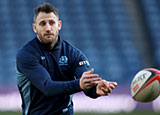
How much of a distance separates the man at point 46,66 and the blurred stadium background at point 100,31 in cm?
689

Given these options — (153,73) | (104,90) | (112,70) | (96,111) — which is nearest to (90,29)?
(112,70)

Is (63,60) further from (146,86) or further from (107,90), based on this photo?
(146,86)

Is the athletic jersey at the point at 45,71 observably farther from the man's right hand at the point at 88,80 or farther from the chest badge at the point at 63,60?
the man's right hand at the point at 88,80

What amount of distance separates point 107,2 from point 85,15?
47.4 inches

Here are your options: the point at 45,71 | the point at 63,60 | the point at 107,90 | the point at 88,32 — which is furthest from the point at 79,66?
the point at 88,32

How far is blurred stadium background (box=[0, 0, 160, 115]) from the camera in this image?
41.1 ft

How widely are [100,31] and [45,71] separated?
36.9 feet

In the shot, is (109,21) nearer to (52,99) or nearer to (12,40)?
(12,40)

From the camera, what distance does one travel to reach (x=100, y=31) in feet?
51.0

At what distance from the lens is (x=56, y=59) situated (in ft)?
15.4

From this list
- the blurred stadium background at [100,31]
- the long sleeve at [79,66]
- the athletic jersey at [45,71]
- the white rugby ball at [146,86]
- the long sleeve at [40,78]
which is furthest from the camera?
the blurred stadium background at [100,31]

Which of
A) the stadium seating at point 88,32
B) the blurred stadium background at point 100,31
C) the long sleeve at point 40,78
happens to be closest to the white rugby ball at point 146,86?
the long sleeve at point 40,78

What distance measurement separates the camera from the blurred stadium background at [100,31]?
12.5 metres

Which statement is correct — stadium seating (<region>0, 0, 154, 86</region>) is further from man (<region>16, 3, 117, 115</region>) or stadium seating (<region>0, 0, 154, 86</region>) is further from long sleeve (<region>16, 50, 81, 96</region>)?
long sleeve (<region>16, 50, 81, 96</region>)
